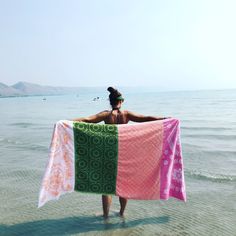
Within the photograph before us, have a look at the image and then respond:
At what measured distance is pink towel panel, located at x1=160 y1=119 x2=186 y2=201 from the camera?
5922 mm

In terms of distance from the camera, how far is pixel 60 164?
5613mm

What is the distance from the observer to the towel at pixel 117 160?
18.4ft

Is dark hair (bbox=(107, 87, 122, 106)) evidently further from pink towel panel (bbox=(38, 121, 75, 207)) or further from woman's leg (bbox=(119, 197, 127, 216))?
woman's leg (bbox=(119, 197, 127, 216))

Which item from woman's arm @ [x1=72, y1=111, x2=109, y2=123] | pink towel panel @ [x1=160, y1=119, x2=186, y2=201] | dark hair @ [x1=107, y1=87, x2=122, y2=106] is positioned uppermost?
dark hair @ [x1=107, y1=87, x2=122, y2=106]

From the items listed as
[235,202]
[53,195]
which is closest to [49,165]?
[53,195]

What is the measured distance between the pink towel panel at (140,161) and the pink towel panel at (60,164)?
0.77 m

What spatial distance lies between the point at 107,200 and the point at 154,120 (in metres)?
1.57

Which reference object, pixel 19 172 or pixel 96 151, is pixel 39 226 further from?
pixel 19 172

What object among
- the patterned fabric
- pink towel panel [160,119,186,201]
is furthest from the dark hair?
pink towel panel [160,119,186,201]

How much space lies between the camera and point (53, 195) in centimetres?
552

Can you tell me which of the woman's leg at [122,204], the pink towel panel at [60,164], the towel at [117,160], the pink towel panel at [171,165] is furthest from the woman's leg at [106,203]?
the pink towel panel at [171,165]

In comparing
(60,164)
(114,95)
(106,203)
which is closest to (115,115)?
(114,95)

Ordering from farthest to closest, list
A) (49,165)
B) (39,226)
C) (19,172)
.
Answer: (19,172)
(39,226)
(49,165)

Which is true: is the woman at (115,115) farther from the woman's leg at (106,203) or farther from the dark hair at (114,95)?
the woman's leg at (106,203)
